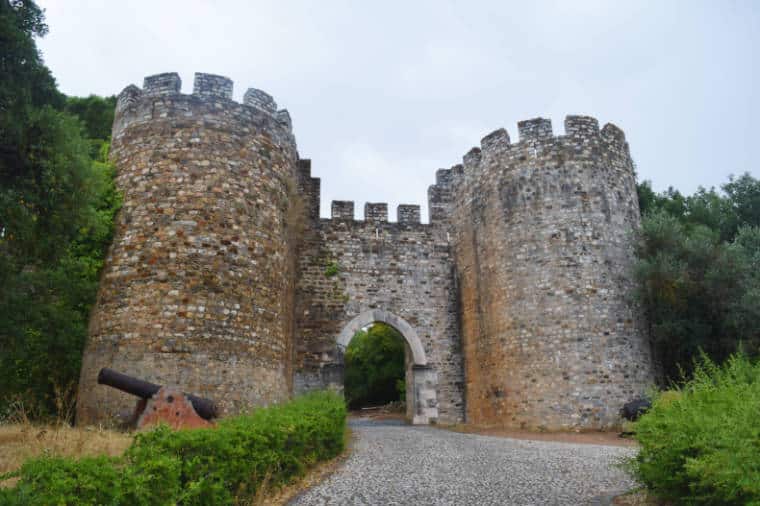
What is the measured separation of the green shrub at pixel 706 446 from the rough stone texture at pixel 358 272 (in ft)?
23.9

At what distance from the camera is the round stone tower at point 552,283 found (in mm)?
13000

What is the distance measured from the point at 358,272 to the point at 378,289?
2.43 ft

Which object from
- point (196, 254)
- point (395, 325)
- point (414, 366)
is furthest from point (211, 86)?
point (414, 366)

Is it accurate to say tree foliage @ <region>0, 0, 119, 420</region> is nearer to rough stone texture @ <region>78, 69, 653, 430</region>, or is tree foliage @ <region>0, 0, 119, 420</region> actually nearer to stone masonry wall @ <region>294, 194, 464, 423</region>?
rough stone texture @ <region>78, 69, 653, 430</region>

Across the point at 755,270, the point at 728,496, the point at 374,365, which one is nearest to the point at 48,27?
the point at 728,496

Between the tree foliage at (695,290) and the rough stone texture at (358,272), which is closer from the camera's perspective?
the rough stone texture at (358,272)

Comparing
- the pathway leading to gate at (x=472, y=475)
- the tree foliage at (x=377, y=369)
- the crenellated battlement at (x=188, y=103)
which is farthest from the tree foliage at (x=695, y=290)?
the tree foliage at (x=377, y=369)

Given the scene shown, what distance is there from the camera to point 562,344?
43.2ft

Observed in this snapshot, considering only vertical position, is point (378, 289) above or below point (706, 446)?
above

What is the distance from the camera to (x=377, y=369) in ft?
97.1

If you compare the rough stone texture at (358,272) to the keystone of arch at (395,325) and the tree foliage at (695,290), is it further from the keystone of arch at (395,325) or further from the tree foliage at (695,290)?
the tree foliage at (695,290)

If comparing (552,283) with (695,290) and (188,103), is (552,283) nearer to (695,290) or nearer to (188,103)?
(695,290)

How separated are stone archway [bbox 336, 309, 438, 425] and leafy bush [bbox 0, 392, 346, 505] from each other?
23.5 feet

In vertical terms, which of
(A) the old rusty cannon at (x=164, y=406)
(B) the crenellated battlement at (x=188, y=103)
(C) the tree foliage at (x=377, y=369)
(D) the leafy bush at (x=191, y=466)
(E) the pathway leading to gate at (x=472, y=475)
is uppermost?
(B) the crenellated battlement at (x=188, y=103)
